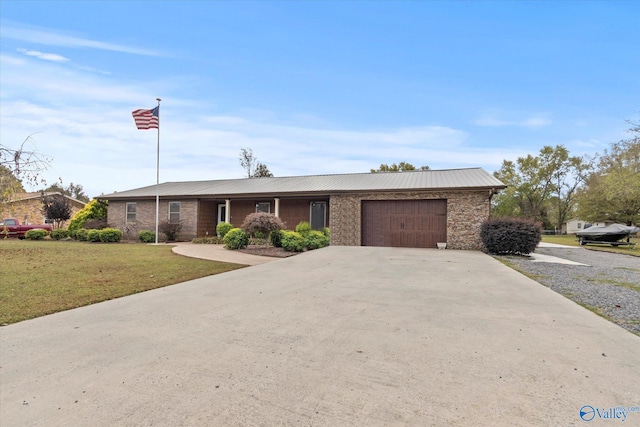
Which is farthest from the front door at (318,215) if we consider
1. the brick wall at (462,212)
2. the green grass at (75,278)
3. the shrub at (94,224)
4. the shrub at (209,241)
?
the shrub at (94,224)

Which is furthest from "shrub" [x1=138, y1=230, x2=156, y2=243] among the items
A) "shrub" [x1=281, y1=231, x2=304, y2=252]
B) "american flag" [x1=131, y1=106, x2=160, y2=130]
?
"shrub" [x1=281, y1=231, x2=304, y2=252]

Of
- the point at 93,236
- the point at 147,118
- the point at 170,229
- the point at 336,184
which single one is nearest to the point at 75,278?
the point at 170,229

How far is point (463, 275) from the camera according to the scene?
7.73 meters

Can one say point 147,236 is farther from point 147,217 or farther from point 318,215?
point 318,215

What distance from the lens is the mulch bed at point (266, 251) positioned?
41.8 feet

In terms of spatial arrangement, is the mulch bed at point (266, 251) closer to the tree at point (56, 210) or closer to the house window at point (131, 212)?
the house window at point (131, 212)

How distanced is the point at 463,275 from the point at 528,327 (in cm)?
386

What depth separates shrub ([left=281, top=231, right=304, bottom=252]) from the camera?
1355 cm

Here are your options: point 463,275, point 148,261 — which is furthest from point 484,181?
point 148,261

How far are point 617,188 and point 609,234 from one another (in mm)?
6106

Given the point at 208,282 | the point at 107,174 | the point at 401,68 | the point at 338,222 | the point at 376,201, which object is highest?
the point at 401,68

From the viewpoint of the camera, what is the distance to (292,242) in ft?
44.4

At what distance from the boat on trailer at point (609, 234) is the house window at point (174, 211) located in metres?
28.3

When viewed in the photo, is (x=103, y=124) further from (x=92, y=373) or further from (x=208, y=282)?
(x=92, y=373)
